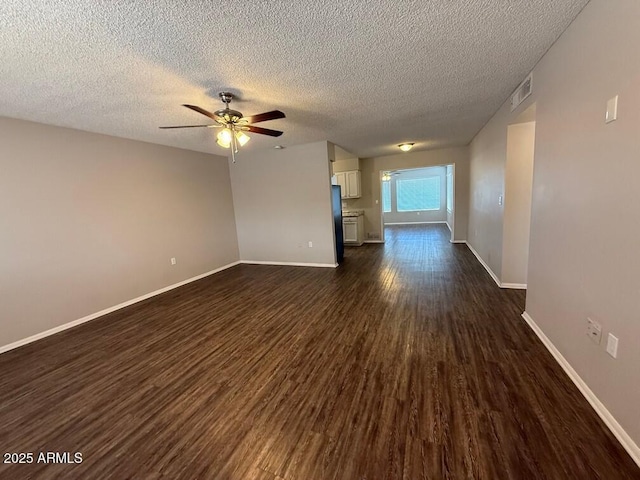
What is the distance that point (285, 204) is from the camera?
5.56 meters

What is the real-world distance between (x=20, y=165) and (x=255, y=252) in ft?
12.6

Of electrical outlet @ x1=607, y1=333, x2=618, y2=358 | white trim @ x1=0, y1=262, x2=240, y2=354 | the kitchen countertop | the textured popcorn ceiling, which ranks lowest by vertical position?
white trim @ x1=0, y1=262, x2=240, y2=354

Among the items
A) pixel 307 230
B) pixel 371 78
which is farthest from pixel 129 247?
pixel 371 78

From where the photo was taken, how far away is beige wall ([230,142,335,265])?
5.16 meters

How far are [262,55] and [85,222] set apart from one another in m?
3.24

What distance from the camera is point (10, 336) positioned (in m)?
2.82

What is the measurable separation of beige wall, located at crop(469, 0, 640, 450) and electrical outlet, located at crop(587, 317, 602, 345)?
36 mm

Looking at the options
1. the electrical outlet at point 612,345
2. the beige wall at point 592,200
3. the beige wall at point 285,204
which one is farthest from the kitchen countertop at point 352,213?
the electrical outlet at point 612,345

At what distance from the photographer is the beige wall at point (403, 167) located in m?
6.68

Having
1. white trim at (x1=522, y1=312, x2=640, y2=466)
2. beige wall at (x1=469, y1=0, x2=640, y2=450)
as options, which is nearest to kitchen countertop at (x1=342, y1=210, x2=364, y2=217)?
beige wall at (x1=469, y1=0, x2=640, y2=450)

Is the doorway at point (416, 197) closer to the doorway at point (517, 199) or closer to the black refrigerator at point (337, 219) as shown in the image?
the black refrigerator at point (337, 219)

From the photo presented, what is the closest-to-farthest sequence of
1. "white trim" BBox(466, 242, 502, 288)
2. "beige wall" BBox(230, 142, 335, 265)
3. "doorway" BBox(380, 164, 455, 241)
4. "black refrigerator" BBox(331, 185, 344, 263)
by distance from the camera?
"white trim" BBox(466, 242, 502, 288)
"beige wall" BBox(230, 142, 335, 265)
"black refrigerator" BBox(331, 185, 344, 263)
"doorway" BBox(380, 164, 455, 241)

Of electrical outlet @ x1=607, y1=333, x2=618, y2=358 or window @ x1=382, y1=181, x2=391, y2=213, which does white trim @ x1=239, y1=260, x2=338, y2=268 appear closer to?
electrical outlet @ x1=607, y1=333, x2=618, y2=358

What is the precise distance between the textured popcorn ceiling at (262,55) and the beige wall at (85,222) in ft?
1.43
